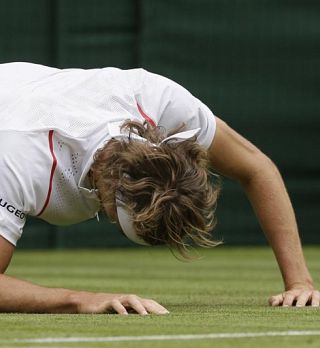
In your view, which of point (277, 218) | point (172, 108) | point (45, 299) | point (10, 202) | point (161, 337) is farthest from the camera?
point (277, 218)

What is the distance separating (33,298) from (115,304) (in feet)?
1.05

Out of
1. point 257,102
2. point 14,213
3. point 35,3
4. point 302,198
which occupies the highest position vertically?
point 14,213

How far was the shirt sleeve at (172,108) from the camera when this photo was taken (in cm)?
456

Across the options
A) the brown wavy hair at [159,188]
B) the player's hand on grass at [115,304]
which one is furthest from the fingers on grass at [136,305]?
the brown wavy hair at [159,188]

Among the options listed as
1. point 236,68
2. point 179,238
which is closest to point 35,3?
point 236,68

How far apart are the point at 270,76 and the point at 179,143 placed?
6.44 meters

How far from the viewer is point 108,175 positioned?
4129 mm

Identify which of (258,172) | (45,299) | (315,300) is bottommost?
(315,300)

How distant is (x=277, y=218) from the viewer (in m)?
4.90

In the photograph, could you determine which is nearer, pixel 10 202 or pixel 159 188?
pixel 159 188

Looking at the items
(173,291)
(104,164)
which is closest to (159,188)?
(104,164)

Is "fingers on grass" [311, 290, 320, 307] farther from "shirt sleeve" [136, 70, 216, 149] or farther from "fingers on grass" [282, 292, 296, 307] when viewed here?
"shirt sleeve" [136, 70, 216, 149]

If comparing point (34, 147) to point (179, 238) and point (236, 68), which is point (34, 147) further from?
point (236, 68)

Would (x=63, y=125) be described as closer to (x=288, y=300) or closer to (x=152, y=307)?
(x=152, y=307)
